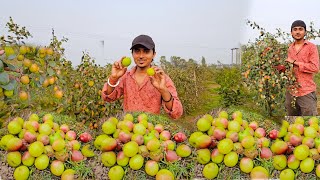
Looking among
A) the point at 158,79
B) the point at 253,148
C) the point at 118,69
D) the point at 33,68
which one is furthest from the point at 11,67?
the point at 253,148

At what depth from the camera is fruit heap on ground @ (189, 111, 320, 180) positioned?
2.01 metres

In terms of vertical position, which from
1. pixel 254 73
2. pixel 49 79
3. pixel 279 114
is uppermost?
pixel 49 79

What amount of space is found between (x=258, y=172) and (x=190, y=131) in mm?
414

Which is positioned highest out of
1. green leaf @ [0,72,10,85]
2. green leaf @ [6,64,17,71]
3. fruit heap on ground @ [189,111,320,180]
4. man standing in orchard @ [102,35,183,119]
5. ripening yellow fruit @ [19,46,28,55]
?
ripening yellow fruit @ [19,46,28,55]

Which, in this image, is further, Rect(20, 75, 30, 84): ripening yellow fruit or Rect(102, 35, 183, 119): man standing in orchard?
Rect(102, 35, 183, 119): man standing in orchard

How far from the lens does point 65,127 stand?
227 centimetres

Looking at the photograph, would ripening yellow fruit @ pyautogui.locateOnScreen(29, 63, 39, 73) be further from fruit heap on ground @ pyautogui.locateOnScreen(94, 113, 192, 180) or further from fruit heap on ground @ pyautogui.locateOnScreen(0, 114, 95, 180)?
fruit heap on ground @ pyautogui.locateOnScreen(94, 113, 192, 180)

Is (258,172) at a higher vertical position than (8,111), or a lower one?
lower

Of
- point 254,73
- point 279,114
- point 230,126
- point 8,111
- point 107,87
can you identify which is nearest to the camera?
point 230,126

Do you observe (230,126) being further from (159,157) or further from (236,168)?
(159,157)

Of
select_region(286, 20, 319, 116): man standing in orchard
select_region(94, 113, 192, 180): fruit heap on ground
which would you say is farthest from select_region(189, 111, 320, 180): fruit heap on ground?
select_region(286, 20, 319, 116): man standing in orchard

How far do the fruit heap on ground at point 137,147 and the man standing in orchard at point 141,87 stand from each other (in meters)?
0.58

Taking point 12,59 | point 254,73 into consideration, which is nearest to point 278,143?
point 12,59

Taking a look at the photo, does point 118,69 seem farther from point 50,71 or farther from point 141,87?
point 50,71
